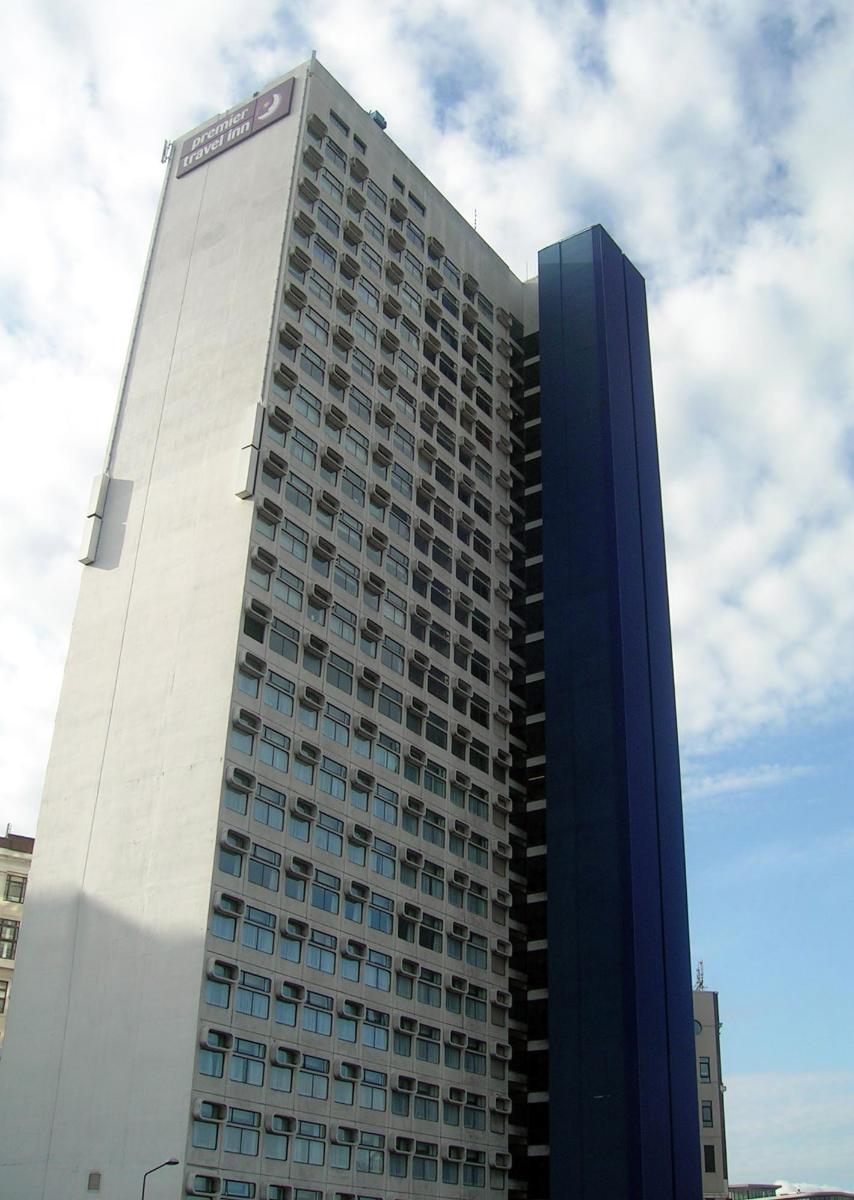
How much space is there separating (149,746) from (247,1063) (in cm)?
1395

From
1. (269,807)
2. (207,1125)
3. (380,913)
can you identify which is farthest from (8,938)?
(207,1125)

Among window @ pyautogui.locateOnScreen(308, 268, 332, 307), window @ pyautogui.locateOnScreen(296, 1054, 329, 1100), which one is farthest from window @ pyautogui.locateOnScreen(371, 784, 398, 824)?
window @ pyautogui.locateOnScreen(308, 268, 332, 307)

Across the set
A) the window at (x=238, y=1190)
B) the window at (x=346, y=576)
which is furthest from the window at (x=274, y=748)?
the window at (x=238, y=1190)

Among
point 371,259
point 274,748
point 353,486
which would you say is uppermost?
point 371,259

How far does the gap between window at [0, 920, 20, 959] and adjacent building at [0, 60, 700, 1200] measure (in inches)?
635

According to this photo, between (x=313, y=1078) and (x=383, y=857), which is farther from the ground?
(x=383, y=857)

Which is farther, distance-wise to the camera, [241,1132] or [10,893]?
[10,893]

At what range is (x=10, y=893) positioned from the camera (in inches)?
2958

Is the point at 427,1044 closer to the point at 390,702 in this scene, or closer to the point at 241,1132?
the point at 241,1132

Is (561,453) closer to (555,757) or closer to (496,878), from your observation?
(555,757)

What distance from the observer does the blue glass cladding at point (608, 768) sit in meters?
62.2

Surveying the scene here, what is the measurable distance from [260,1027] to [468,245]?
172ft

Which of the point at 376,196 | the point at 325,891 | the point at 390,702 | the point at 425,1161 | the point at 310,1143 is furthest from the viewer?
the point at 376,196

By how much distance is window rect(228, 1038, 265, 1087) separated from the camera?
2008 inches
